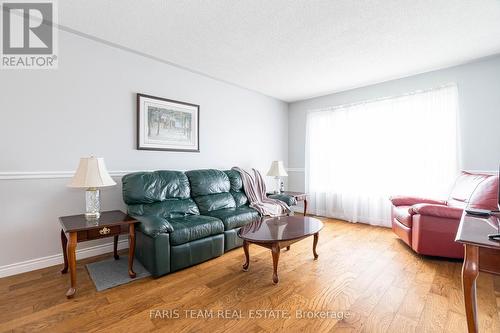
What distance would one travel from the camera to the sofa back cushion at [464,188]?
277 cm

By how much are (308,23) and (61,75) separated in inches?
107

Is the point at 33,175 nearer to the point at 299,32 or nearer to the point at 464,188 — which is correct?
the point at 299,32

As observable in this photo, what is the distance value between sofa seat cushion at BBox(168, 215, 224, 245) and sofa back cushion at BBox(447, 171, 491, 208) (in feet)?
9.69

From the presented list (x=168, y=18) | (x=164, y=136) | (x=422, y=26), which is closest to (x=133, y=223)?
(x=164, y=136)

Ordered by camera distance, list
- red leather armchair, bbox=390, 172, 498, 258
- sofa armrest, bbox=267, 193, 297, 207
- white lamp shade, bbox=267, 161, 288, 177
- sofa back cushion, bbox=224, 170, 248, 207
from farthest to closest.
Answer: white lamp shade, bbox=267, 161, 288, 177 → sofa armrest, bbox=267, 193, 297, 207 → sofa back cushion, bbox=224, 170, 248, 207 → red leather armchair, bbox=390, 172, 498, 258

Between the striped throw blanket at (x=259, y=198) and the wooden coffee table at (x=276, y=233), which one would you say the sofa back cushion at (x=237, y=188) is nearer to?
the striped throw blanket at (x=259, y=198)

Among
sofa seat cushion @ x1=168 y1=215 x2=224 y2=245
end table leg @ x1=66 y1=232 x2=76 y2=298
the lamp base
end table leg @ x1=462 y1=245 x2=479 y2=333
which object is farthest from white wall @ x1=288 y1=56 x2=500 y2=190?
end table leg @ x1=66 y1=232 x2=76 y2=298

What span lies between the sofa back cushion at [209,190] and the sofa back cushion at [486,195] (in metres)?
2.87

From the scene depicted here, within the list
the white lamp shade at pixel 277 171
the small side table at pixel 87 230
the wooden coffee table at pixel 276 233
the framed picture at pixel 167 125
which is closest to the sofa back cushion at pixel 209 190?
the framed picture at pixel 167 125

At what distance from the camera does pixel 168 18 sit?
2.28 metres

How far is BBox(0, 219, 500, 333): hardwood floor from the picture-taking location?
62.7 inches

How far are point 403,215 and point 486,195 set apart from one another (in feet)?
2.67

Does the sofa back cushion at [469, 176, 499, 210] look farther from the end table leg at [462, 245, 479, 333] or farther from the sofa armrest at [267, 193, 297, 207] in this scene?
the sofa armrest at [267, 193, 297, 207]

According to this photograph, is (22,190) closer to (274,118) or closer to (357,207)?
(274,118)
